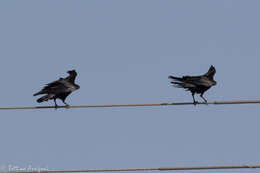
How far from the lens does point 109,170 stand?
1634 cm

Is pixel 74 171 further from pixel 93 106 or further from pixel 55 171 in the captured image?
pixel 93 106

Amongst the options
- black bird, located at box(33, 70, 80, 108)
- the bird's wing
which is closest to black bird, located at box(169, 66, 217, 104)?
the bird's wing

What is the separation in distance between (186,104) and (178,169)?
3.55 metres

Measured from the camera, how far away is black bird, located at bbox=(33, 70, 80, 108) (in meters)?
24.0

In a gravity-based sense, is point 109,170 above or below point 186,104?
below

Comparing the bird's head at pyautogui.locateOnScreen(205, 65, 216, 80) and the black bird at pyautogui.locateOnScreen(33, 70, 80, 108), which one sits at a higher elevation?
the bird's head at pyautogui.locateOnScreen(205, 65, 216, 80)

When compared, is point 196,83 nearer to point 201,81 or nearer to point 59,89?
point 201,81

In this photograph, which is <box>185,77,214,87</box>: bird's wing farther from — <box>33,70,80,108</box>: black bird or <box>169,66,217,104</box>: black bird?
<box>33,70,80,108</box>: black bird

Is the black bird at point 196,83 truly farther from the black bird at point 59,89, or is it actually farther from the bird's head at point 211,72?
the black bird at point 59,89

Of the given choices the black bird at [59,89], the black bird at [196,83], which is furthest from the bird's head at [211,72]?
the black bird at [59,89]

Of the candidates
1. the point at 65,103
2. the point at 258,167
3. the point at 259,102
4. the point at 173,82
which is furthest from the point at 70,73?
the point at 258,167

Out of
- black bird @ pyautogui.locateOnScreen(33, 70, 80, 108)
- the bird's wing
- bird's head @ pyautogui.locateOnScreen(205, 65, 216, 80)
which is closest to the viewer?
black bird @ pyautogui.locateOnScreen(33, 70, 80, 108)

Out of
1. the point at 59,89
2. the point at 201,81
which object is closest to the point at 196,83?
the point at 201,81

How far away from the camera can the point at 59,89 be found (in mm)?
24547
